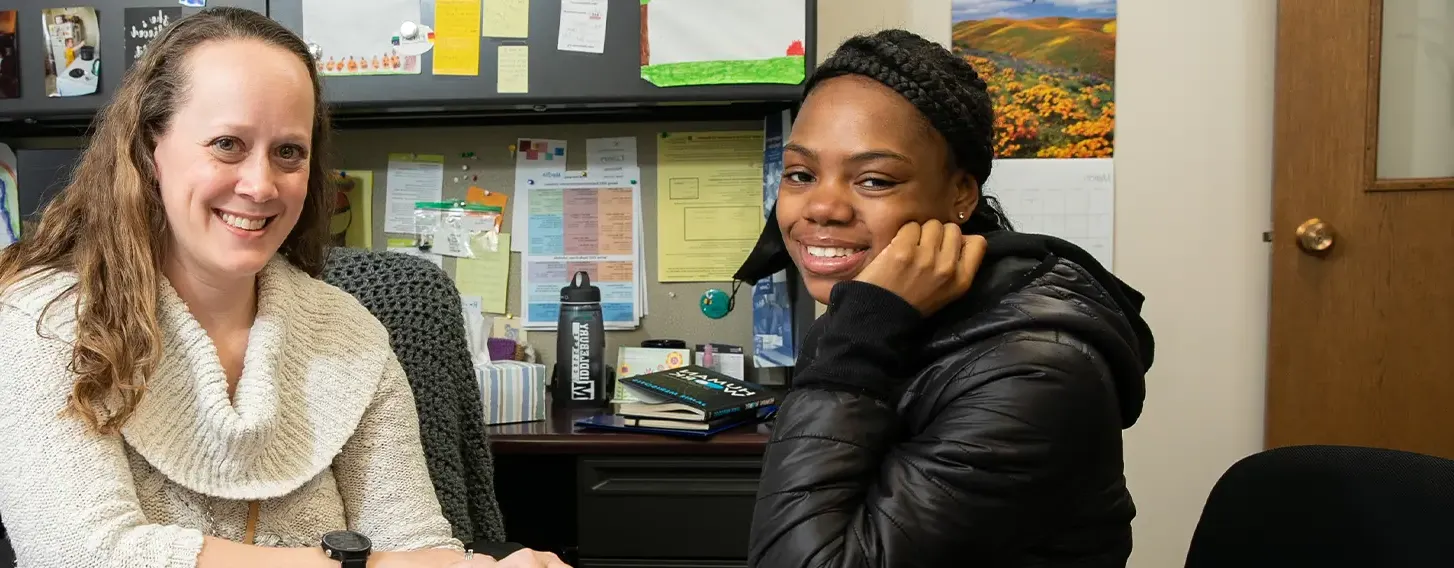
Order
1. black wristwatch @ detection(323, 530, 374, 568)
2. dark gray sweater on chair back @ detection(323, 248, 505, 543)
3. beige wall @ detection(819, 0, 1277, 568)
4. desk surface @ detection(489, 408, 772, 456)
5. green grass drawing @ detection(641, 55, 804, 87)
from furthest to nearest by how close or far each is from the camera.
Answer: beige wall @ detection(819, 0, 1277, 568), green grass drawing @ detection(641, 55, 804, 87), desk surface @ detection(489, 408, 772, 456), dark gray sweater on chair back @ detection(323, 248, 505, 543), black wristwatch @ detection(323, 530, 374, 568)

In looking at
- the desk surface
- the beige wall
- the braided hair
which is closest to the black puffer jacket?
the braided hair

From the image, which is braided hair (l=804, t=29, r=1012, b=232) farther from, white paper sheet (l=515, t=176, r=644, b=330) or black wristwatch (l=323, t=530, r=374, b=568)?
white paper sheet (l=515, t=176, r=644, b=330)

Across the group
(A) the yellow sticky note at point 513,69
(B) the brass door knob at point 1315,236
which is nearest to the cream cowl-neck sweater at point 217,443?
(A) the yellow sticky note at point 513,69

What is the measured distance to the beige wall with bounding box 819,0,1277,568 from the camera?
2117 mm

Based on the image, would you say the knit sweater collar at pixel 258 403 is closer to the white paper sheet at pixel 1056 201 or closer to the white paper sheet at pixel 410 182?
the white paper sheet at pixel 410 182

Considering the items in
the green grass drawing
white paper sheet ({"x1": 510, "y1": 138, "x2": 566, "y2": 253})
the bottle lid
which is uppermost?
the green grass drawing

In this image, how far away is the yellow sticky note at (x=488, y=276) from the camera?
2162mm

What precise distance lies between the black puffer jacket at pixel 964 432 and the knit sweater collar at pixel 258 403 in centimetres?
56

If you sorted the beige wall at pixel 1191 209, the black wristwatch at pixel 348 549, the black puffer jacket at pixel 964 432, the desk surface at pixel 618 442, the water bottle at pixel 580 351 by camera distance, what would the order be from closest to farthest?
the black puffer jacket at pixel 964 432 < the black wristwatch at pixel 348 549 < the desk surface at pixel 618 442 < the water bottle at pixel 580 351 < the beige wall at pixel 1191 209

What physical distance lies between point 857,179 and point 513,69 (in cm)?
100

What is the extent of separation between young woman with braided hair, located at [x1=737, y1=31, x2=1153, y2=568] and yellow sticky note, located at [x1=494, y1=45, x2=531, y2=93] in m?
0.88

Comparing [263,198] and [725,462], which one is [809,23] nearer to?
[725,462]

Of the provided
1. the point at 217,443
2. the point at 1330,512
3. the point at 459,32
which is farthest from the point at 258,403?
the point at 1330,512

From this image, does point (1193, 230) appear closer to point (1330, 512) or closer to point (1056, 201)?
point (1056, 201)
